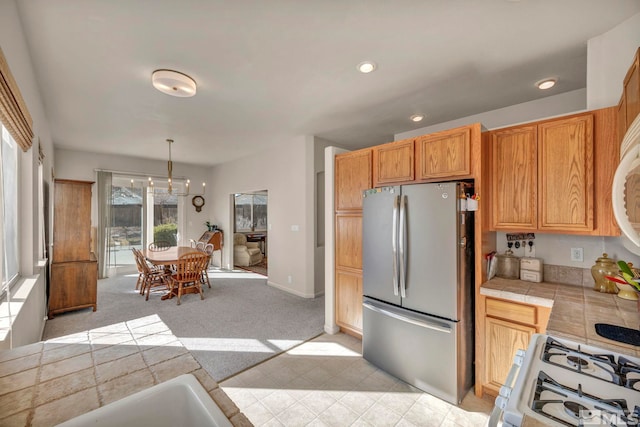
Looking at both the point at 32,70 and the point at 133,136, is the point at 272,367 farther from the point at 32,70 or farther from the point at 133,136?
the point at 133,136

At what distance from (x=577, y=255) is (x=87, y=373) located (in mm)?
3131

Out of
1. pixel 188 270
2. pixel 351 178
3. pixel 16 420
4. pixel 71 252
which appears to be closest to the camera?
pixel 16 420

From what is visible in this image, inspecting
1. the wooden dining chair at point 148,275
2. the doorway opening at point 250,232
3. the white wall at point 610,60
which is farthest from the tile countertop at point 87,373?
the doorway opening at point 250,232

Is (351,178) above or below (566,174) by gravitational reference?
above

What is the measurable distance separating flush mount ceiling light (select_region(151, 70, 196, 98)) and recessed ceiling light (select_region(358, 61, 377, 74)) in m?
1.59

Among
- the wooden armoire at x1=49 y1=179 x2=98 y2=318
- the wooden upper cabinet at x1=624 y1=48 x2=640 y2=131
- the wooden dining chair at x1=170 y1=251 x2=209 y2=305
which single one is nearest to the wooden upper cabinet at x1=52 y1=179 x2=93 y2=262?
the wooden armoire at x1=49 y1=179 x2=98 y2=318

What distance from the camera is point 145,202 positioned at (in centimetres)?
653

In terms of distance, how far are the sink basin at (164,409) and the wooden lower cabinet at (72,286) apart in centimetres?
407

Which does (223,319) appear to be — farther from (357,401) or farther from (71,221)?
(71,221)

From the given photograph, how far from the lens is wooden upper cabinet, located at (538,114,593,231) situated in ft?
6.28

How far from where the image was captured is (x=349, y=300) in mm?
3039

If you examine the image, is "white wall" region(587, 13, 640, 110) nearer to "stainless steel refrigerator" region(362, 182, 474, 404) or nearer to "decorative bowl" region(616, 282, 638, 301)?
"stainless steel refrigerator" region(362, 182, 474, 404)

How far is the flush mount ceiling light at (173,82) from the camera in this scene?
2.45 metres

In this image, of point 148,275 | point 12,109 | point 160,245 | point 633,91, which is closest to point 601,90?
point 633,91
